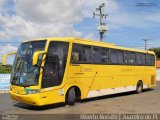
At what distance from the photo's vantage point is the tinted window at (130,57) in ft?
72.5

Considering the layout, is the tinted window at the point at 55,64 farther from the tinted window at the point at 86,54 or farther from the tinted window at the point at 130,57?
the tinted window at the point at 130,57

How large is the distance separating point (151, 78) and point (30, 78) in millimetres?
14257

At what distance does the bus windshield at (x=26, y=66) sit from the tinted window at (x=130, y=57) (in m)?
8.45

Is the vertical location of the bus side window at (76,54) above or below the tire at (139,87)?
above

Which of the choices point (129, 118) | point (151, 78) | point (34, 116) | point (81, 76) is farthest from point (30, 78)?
point (151, 78)

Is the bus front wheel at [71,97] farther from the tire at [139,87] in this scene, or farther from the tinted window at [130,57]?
the tire at [139,87]

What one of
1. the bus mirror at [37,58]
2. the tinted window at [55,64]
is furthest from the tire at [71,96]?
the bus mirror at [37,58]

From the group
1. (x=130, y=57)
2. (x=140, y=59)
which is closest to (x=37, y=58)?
(x=130, y=57)

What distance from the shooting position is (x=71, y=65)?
637 inches

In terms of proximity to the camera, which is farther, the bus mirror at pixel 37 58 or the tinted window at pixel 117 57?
the tinted window at pixel 117 57

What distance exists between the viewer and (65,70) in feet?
51.6

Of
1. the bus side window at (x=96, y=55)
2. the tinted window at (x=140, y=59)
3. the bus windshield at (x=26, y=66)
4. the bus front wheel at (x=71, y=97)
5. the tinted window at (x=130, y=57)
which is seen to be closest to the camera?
the bus windshield at (x=26, y=66)

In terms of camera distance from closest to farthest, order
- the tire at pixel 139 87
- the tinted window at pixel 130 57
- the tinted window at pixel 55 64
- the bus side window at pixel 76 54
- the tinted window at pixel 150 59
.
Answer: the tinted window at pixel 55 64
the bus side window at pixel 76 54
the tinted window at pixel 130 57
the tire at pixel 139 87
the tinted window at pixel 150 59

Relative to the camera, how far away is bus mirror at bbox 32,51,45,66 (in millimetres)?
13623
